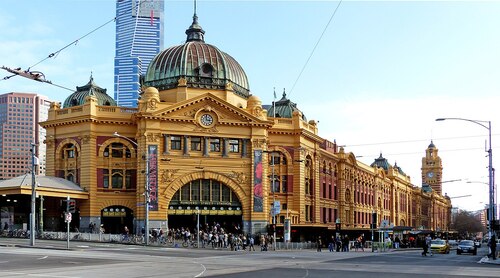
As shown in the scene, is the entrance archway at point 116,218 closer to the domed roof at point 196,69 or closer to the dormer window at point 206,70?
the domed roof at point 196,69

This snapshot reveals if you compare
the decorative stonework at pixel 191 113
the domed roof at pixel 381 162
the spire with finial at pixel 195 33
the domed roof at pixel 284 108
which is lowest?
the domed roof at pixel 381 162

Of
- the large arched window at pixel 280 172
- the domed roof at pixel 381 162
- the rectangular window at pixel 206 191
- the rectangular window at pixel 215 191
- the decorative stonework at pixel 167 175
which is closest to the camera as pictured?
the decorative stonework at pixel 167 175

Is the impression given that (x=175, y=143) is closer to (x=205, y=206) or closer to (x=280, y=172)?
(x=205, y=206)

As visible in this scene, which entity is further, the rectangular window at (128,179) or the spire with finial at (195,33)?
the spire with finial at (195,33)

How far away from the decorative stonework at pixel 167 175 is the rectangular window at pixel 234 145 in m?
7.22

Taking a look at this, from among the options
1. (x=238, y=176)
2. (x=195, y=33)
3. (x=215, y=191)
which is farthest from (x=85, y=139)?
(x=195, y=33)

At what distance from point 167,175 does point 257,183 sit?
416 inches

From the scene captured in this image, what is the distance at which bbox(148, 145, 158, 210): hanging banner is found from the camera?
74.6 meters

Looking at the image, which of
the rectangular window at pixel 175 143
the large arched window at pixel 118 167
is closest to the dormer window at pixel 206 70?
the rectangular window at pixel 175 143

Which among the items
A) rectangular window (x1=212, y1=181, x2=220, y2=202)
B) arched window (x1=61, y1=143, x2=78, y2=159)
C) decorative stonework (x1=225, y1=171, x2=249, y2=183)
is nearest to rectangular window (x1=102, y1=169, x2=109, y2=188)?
arched window (x1=61, y1=143, x2=78, y2=159)

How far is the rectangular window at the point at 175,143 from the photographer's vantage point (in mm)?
76938

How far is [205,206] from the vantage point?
77500mm

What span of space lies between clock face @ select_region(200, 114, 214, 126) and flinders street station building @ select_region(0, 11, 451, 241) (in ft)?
0.37

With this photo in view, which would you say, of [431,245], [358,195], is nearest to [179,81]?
[431,245]
